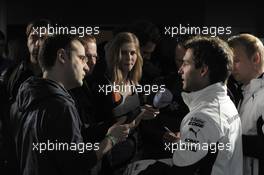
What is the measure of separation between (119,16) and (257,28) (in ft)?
3.28

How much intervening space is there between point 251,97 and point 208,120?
39cm

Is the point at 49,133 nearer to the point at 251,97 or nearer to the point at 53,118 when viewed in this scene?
the point at 53,118

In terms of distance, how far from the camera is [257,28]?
3.14 meters

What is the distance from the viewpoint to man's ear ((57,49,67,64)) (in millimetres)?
1646

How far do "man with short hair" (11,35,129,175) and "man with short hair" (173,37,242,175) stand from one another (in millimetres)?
300

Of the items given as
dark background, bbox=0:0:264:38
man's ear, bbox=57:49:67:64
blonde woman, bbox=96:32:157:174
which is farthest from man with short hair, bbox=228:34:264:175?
dark background, bbox=0:0:264:38

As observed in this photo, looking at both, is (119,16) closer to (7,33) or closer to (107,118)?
(7,33)

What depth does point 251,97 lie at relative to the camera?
195 cm

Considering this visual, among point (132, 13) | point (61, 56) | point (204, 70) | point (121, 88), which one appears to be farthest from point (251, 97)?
point (132, 13)

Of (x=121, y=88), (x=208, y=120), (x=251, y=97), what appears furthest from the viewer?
(x=121, y=88)

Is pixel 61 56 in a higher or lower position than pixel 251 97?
higher

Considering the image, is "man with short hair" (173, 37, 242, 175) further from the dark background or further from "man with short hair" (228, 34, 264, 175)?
the dark background

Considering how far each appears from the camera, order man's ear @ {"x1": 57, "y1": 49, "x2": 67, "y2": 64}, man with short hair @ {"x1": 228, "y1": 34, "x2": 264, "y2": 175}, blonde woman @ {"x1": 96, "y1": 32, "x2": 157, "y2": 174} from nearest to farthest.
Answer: man's ear @ {"x1": 57, "y1": 49, "x2": 67, "y2": 64}, man with short hair @ {"x1": 228, "y1": 34, "x2": 264, "y2": 175}, blonde woman @ {"x1": 96, "y1": 32, "x2": 157, "y2": 174}

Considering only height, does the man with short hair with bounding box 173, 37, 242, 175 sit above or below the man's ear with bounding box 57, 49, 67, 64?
below
